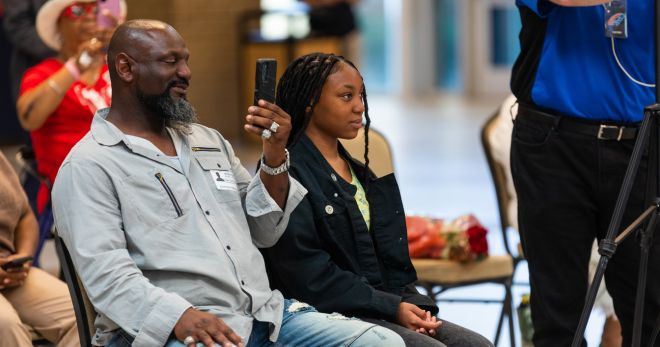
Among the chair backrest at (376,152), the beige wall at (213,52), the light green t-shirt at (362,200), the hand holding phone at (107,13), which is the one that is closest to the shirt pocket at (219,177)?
the light green t-shirt at (362,200)

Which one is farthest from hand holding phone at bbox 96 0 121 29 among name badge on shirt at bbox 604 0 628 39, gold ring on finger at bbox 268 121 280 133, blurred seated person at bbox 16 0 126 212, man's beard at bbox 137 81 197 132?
name badge on shirt at bbox 604 0 628 39

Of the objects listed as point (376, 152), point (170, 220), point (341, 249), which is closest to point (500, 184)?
point (376, 152)

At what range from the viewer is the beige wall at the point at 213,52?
10.4 metres

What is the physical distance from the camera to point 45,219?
15.7 ft

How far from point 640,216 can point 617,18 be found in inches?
23.4

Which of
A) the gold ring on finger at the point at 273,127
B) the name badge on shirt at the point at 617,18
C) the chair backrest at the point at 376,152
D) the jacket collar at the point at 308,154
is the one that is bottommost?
the chair backrest at the point at 376,152

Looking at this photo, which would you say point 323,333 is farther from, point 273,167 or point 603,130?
point 603,130

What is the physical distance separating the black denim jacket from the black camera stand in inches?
21.0

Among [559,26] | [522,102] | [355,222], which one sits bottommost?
[355,222]

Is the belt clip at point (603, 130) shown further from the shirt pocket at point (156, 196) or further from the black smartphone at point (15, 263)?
the black smartphone at point (15, 263)

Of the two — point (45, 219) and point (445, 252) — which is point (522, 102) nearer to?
point (445, 252)

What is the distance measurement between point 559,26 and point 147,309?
4.91 ft

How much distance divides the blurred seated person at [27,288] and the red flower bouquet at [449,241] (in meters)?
1.38

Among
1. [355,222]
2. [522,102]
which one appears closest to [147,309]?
[355,222]
